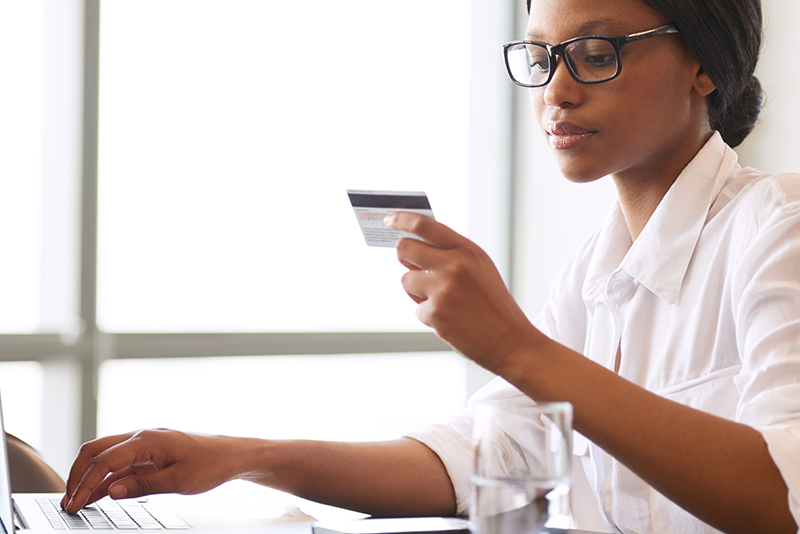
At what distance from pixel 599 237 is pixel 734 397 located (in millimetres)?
405

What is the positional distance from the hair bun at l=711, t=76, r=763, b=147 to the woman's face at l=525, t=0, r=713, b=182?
10cm

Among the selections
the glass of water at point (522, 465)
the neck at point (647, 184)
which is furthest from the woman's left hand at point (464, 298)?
the neck at point (647, 184)

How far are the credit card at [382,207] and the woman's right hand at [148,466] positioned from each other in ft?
1.40

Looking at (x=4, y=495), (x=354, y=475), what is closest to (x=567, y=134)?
(x=354, y=475)

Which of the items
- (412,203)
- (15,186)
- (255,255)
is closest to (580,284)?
(412,203)

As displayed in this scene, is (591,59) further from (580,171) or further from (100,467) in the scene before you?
(100,467)

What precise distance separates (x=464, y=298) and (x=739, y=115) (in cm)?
76

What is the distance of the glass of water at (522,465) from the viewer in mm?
537

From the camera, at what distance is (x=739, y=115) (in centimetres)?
129

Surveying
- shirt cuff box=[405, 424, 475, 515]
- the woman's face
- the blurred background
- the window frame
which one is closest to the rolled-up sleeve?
shirt cuff box=[405, 424, 475, 515]

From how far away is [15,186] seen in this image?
2412mm

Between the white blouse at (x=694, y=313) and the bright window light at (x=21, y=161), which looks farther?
the bright window light at (x=21, y=161)

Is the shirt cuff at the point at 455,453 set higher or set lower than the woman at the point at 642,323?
lower

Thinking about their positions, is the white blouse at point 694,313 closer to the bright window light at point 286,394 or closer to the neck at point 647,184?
the neck at point 647,184
